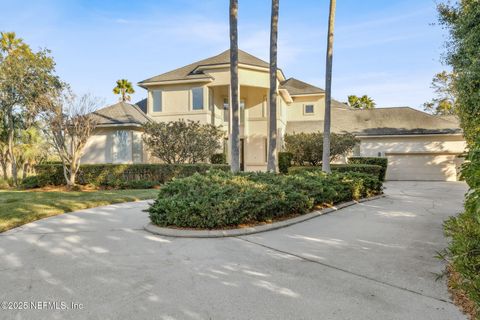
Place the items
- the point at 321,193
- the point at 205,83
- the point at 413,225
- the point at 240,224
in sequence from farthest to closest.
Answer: the point at 205,83 < the point at 321,193 < the point at 413,225 < the point at 240,224

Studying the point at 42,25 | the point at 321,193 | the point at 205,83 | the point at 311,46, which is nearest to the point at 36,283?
the point at 321,193

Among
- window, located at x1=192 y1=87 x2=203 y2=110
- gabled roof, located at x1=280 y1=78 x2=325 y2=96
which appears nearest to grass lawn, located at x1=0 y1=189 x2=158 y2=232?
window, located at x1=192 y1=87 x2=203 y2=110

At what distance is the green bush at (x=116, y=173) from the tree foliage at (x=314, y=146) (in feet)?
22.2

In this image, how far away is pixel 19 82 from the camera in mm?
15109

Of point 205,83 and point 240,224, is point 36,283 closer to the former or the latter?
point 240,224

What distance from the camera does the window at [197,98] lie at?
770 inches

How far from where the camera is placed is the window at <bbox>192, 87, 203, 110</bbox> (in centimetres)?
1956

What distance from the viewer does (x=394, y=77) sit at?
19594 mm

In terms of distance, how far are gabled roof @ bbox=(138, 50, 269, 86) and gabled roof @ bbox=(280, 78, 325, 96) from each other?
4263 mm

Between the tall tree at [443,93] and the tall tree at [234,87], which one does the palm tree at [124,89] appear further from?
the tall tree at [443,93]

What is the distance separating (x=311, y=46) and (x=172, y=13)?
7299mm

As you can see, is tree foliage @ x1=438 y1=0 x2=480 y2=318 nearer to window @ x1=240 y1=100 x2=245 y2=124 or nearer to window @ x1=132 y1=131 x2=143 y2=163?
window @ x1=240 y1=100 x2=245 y2=124

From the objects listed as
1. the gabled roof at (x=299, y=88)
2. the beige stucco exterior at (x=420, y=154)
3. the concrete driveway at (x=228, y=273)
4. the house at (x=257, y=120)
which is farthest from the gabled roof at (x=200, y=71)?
the concrete driveway at (x=228, y=273)

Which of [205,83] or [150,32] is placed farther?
[205,83]
